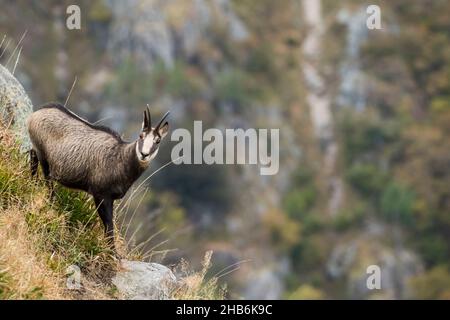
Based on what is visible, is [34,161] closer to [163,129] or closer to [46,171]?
[46,171]

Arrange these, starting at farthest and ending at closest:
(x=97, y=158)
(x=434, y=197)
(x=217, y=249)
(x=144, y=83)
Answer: (x=144, y=83), (x=434, y=197), (x=217, y=249), (x=97, y=158)

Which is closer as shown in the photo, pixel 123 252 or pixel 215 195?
pixel 123 252

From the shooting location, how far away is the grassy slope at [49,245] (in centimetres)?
1116

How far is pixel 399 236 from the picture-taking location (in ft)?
475

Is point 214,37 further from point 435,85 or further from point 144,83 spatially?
point 435,85

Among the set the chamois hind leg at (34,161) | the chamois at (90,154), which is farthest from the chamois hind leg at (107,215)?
the chamois hind leg at (34,161)

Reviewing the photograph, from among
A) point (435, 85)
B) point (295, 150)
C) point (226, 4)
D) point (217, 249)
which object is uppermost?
point (226, 4)

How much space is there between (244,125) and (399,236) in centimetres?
2995

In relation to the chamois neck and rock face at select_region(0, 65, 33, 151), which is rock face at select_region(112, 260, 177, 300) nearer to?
the chamois neck

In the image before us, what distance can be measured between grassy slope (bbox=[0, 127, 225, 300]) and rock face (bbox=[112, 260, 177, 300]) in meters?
0.12

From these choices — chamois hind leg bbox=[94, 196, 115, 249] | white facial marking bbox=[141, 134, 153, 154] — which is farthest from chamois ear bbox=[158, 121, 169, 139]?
chamois hind leg bbox=[94, 196, 115, 249]

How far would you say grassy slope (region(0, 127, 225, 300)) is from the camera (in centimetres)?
1116

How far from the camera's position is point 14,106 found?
50.2 ft

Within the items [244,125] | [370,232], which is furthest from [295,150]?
[370,232]
